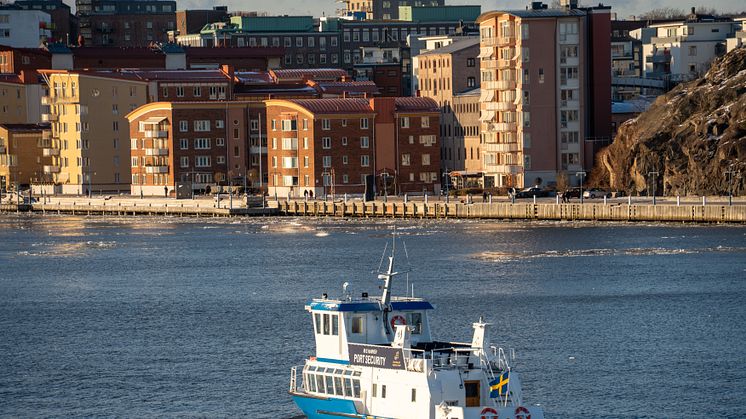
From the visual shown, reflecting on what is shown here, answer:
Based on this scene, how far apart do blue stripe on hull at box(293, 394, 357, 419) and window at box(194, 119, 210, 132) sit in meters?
137

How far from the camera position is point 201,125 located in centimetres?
19450

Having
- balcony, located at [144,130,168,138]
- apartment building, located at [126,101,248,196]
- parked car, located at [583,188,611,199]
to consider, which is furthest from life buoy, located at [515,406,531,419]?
balcony, located at [144,130,168,138]

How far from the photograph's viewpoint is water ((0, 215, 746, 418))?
66500 mm

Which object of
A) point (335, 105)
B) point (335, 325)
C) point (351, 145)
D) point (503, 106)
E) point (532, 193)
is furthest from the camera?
point (335, 105)

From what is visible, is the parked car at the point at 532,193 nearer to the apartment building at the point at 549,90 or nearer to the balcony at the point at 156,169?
the apartment building at the point at 549,90

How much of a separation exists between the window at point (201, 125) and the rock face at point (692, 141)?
160 ft

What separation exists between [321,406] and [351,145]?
12665 cm

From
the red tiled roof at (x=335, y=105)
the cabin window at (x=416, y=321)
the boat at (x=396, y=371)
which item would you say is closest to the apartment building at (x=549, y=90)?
the red tiled roof at (x=335, y=105)

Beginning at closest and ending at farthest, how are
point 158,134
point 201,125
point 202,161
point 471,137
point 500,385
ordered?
point 500,385
point 158,134
point 201,125
point 202,161
point 471,137

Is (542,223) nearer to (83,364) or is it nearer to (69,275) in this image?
(69,275)

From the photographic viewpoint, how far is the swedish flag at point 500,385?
53.8 meters

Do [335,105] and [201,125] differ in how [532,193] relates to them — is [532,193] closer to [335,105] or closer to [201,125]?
[335,105]

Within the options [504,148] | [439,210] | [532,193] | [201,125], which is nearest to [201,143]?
[201,125]

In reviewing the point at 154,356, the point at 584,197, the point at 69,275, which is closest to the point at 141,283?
the point at 69,275
